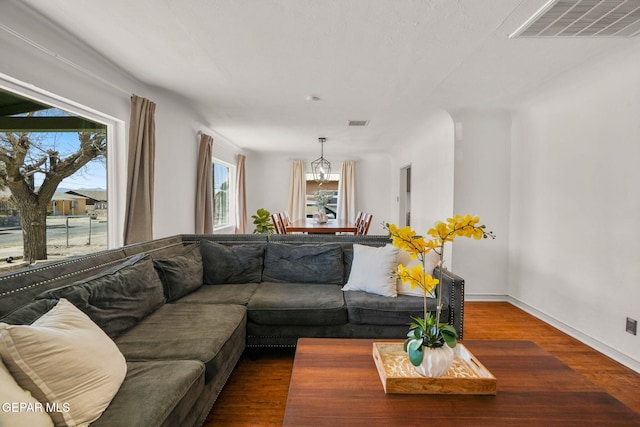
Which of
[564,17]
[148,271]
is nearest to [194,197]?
[148,271]

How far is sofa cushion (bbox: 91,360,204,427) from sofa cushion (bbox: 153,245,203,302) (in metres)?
0.90

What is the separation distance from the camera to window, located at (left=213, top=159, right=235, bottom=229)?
229 inches

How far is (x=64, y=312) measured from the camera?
120cm

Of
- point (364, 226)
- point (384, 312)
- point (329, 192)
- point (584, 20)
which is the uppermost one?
point (584, 20)

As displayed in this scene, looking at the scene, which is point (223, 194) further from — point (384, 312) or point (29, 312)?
point (29, 312)

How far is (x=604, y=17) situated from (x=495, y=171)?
81.1 inches

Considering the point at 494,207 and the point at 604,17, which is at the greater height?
the point at 604,17

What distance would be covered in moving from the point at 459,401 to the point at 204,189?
405 centimetres

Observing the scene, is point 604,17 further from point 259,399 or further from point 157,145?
point 157,145

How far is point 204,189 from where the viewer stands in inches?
172

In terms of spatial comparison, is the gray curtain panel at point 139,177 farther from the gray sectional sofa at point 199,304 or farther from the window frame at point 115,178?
the gray sectional sofa at point 199,304

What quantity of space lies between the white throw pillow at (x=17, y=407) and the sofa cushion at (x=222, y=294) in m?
1.34

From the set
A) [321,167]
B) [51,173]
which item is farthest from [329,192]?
[51,173]

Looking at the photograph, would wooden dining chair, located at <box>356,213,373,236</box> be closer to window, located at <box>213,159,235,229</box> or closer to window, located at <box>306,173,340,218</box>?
window, located at <box>306,173,340,218</box>
